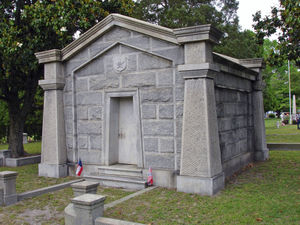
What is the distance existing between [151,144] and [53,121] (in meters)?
3.32

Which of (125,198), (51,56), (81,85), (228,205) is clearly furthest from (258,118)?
(51,56)

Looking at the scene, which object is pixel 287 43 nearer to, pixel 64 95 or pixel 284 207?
pixel 284 207

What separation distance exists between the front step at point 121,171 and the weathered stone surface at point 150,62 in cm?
270

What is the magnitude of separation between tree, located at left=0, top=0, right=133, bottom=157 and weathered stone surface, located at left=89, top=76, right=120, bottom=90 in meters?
3.04

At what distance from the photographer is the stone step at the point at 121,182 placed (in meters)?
7.41

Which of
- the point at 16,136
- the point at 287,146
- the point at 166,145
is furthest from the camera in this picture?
the point at 287,146

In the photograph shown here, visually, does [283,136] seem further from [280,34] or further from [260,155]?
[280,34]

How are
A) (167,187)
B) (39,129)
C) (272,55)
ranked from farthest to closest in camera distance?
1. (39,129)
2. (272,55)
3. (167,187)

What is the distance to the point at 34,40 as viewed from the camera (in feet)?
35.8

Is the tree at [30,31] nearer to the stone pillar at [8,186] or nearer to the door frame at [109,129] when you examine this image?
the door frame at [109,129]

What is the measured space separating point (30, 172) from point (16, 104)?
3.90 meters

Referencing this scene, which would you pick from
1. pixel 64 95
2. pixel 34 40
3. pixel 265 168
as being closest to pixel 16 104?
pixel 34 40

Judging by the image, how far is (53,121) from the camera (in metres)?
9.03

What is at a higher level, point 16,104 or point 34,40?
point 34,40
